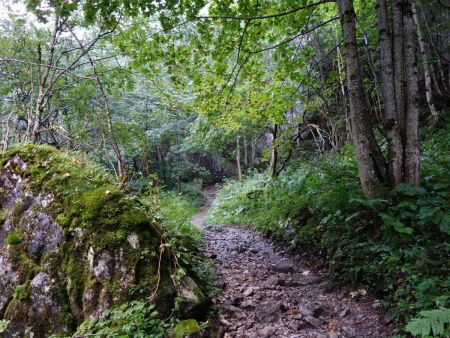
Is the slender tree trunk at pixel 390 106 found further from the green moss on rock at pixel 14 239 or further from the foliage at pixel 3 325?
the green moss on rock at pixel 14 239

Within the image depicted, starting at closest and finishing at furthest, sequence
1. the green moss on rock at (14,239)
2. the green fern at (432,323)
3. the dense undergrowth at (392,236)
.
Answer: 1. the green fern at (432,323)
2. the dense undergrowth at (392,236)
3. the green moss on rock at (14,239)

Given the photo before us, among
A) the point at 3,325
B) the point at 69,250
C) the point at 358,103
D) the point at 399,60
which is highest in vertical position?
the point at 399,60

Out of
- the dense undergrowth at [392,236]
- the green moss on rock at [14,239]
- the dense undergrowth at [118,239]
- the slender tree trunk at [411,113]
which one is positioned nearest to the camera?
the dense undergrowth at [392,236]

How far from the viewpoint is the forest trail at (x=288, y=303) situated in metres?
3.22

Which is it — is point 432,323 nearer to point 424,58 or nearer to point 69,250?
point 69,250

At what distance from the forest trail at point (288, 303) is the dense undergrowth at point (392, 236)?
9.6 inches

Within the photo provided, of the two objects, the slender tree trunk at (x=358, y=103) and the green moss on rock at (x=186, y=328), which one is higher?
the slender tree trunk at (x=358, y=103)

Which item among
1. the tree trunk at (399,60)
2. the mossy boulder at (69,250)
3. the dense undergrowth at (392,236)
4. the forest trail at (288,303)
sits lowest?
the forest trail at (288,303)

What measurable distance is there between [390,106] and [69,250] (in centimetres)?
482

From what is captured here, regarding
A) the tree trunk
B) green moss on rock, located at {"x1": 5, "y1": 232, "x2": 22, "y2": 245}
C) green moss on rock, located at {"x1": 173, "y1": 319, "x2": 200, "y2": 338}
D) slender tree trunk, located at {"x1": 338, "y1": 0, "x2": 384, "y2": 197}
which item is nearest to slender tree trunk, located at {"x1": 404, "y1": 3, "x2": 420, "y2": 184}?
the tree trunk

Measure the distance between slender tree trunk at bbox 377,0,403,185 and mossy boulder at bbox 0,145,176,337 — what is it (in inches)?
135

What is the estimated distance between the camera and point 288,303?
381cm

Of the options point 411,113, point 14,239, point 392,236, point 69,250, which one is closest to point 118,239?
point 69,250

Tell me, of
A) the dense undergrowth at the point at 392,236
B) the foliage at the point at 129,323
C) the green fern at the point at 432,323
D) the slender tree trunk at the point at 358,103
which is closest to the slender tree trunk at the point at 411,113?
the dense undergrowth at the point at 392,236
